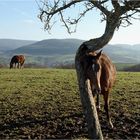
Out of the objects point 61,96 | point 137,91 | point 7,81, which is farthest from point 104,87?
point 7,81

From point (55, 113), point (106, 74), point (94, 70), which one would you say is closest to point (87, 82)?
point (94, 70)

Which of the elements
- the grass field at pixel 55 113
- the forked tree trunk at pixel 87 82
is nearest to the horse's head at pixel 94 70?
the forked tree trunk at pixel 87 82

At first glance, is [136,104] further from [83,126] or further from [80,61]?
[80,61]

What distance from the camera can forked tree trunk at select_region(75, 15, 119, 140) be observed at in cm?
888

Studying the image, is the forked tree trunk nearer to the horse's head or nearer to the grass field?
the horse's head

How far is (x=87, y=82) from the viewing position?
9359mm

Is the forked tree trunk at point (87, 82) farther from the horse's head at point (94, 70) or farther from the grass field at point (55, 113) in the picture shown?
the grass field at point (55, 113)

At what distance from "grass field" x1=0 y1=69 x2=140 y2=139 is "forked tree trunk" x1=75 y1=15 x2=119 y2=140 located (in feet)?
3.60

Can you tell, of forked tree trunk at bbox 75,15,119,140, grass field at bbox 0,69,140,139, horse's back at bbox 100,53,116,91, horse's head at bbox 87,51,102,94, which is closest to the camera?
forked tree trunk at bbox 75,15,119,140

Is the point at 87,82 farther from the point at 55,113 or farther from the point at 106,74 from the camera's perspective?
the point at 55,113

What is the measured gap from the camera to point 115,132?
10.6 m

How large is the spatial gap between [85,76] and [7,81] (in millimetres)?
12341

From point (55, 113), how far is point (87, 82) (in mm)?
3394

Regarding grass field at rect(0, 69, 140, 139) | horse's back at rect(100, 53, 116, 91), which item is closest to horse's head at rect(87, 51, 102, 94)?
grass field at rect(0, 69, 140, 139)
